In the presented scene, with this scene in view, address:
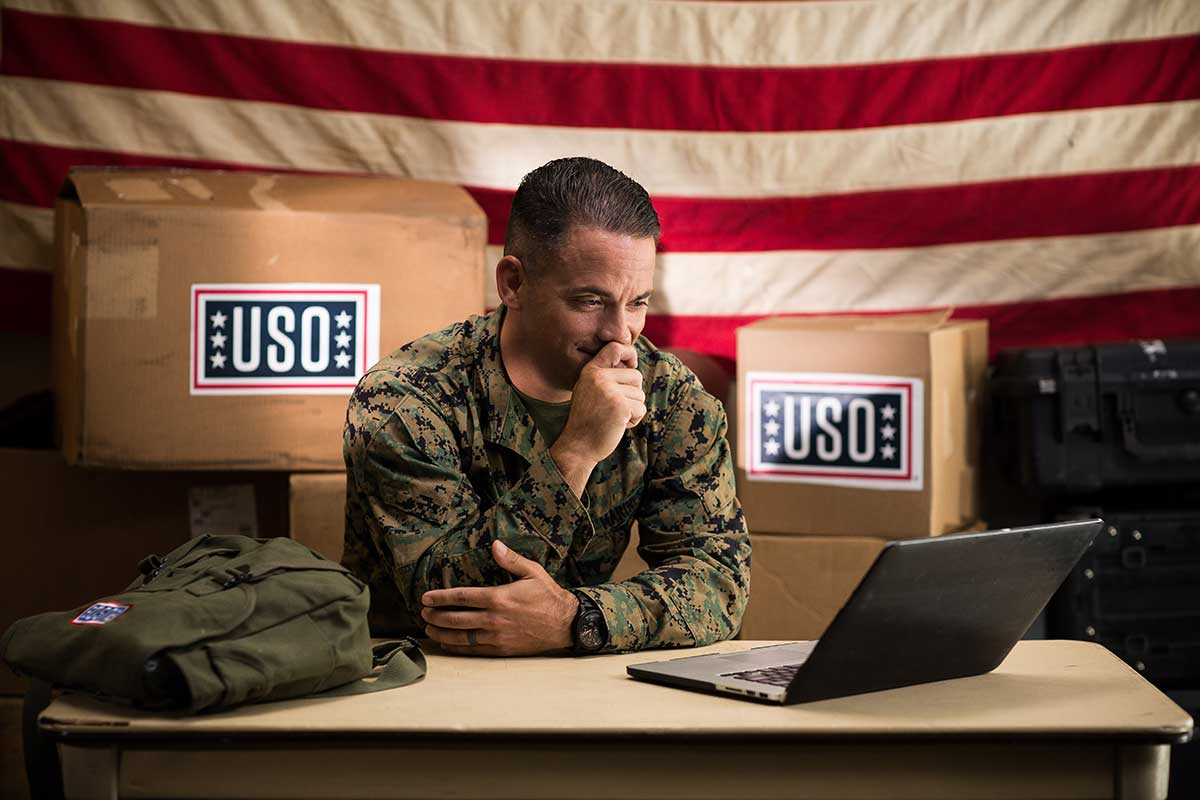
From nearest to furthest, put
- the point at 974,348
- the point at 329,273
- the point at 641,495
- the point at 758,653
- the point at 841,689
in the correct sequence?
1. the point at 841,689
2. the point at 758,653
3. the point at 641,495
4. the point at 329,273
5. the point at 974,348

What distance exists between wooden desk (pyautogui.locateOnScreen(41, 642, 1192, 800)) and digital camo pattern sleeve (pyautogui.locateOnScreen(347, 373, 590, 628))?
1.25ft

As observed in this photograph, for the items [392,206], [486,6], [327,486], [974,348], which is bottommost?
[327,486]

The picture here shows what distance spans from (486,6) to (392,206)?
67cm

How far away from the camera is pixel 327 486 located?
2.27 m

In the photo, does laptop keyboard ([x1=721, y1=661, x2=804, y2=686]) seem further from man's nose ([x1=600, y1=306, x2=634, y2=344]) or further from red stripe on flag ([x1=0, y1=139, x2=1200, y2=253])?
red stripe on flag ([x1=0, y1=139, x2=1200, y2=253])

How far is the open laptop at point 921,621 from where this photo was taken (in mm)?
1142

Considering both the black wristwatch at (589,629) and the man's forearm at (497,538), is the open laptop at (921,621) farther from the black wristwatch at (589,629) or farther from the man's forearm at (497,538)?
the man's forearm at (497,538)

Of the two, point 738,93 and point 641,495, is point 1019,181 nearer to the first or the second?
point 738,93

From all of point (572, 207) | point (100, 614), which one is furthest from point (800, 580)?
point (100, 614)

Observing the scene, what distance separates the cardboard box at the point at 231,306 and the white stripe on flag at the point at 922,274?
0.50 metres

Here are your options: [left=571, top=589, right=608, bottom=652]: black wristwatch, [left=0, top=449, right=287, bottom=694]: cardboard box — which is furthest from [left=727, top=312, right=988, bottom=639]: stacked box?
[left=571, top=589, right=608, bottom=652]: black wristwatch

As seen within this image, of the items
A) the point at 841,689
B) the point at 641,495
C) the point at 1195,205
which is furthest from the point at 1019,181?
the point at 841,689

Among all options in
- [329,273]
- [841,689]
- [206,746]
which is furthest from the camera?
[329,273]

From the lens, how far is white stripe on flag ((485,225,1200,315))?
2.75 metres
